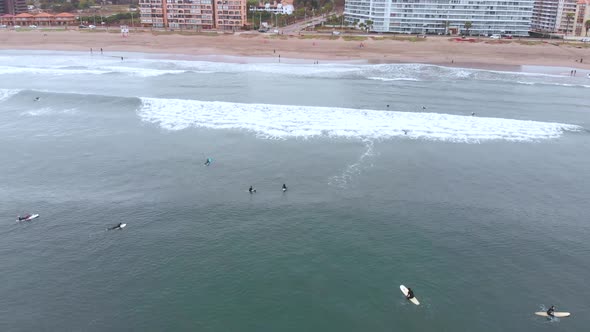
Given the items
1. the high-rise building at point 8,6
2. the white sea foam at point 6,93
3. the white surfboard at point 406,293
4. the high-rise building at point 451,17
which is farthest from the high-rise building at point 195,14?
the white surfboard at point 406,293

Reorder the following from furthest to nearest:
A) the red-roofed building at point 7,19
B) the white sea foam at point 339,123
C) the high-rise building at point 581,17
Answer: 1. the red-roofed building at point 7,19
2. the high-rise building at point 581,17
3. the white sea foam at point 339,123

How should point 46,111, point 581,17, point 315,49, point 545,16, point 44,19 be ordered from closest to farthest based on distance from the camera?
point 46,111 < point 315,49 < point 581,17 < point 44,19 < point 545,16

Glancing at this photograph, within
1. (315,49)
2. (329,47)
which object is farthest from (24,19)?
(329,47)

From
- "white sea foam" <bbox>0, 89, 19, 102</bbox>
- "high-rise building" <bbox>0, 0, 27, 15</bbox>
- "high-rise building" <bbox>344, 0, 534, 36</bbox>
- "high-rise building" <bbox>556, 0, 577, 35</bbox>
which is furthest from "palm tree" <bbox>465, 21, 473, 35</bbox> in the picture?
"high-rise building" <bbox>0, 0, 27, 15</bbox>

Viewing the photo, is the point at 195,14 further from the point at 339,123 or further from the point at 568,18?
the point at 568,18

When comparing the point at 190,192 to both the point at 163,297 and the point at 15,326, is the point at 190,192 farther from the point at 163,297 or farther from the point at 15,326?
the point at 15,326

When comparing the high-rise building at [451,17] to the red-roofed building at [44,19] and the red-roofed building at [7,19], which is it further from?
the red-roofed building at [7,19]
